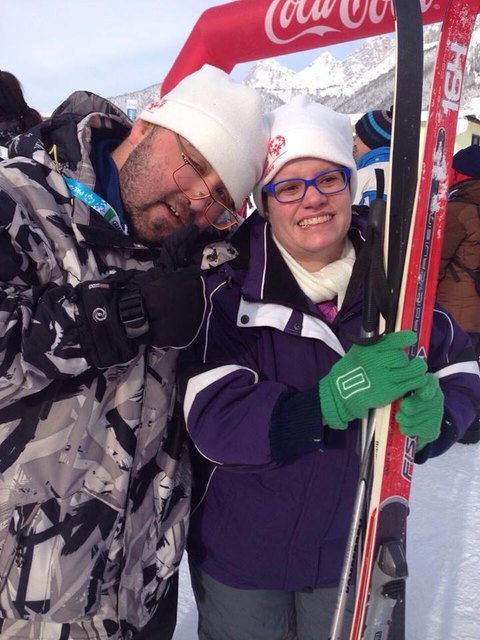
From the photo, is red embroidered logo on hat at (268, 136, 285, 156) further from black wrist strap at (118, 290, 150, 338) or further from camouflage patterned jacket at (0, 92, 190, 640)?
black wrist strap at (118, 290, 150, 338)

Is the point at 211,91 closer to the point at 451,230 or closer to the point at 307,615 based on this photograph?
the point at 307,615

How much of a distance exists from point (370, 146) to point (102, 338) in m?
2.98

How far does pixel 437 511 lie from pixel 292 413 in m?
2.30

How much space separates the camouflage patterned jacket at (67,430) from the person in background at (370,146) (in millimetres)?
1834

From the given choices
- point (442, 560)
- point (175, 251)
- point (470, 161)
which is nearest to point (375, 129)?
point (470, 161)

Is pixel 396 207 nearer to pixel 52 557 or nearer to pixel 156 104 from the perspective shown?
pixel 156 104

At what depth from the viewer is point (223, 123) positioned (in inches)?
52.9

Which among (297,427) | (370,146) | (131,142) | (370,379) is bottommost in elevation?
(297,427)

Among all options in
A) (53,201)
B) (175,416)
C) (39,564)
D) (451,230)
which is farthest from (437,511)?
(53,201)

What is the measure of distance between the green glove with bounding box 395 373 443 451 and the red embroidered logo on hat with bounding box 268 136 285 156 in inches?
27.4

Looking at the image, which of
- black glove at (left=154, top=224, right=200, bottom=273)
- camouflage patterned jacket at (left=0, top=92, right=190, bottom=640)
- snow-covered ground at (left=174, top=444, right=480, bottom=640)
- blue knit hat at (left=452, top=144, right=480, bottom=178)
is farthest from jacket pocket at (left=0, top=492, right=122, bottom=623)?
blue knit hat at (left=452, top=144, right=480, bottom=178)

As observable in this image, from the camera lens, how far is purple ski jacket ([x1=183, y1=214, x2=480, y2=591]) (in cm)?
122

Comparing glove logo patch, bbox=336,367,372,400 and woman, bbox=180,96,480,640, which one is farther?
woman, bbox=180,96,480,640

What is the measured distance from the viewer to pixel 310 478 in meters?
1.29
